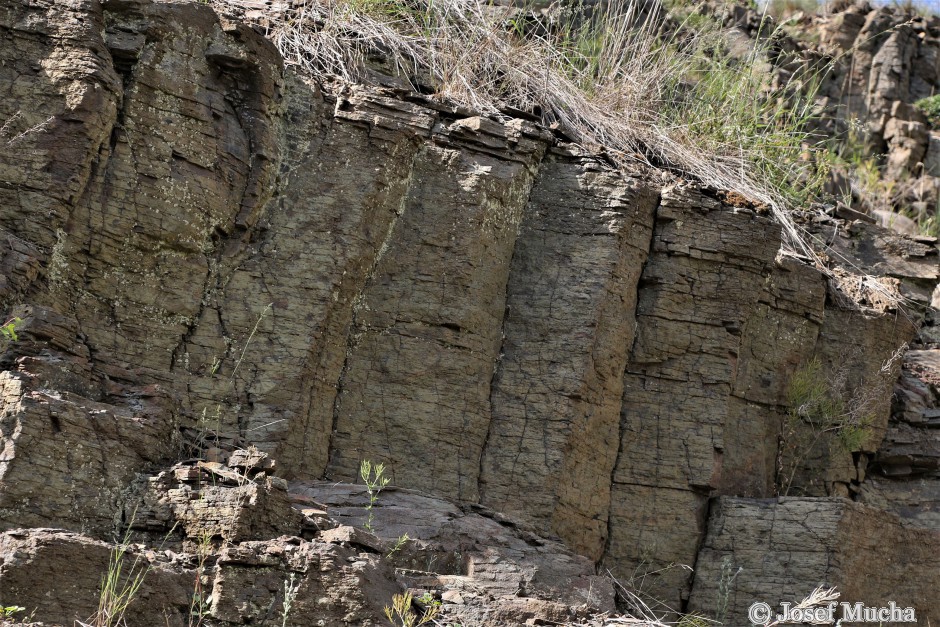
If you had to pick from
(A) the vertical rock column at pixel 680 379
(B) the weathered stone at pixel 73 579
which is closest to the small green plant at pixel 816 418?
(A) the vertical rock column at pixel 680 379

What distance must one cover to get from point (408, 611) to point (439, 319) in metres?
2.28

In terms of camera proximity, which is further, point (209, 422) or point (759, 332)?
point (759, 332)

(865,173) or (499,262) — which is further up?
(865,173)

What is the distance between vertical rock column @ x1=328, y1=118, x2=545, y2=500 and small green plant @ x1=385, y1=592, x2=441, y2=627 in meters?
1.61

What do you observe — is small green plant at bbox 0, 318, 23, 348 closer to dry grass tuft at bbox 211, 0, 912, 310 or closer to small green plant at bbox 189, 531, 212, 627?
small green plant at bbox 189, 531, 212, 627

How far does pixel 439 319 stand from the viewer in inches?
265

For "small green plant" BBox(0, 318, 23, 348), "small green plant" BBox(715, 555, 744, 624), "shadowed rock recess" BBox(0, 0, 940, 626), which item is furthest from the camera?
"small green plant" BBox(715, 555, 744, 624)

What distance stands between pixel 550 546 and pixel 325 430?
130cm

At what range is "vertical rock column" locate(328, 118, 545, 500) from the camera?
6520mm

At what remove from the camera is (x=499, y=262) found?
22.9 feet

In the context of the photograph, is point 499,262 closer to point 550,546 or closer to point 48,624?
point 550,546

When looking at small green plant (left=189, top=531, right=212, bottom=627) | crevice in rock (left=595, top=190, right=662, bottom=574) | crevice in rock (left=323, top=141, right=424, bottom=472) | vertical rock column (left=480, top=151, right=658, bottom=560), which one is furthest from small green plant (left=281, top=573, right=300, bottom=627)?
crevice in rock (left=595, top=190, right=662, bottom=574)

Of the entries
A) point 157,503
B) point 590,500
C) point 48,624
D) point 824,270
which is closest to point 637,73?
point 824,270

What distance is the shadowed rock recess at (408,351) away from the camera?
5094mm
